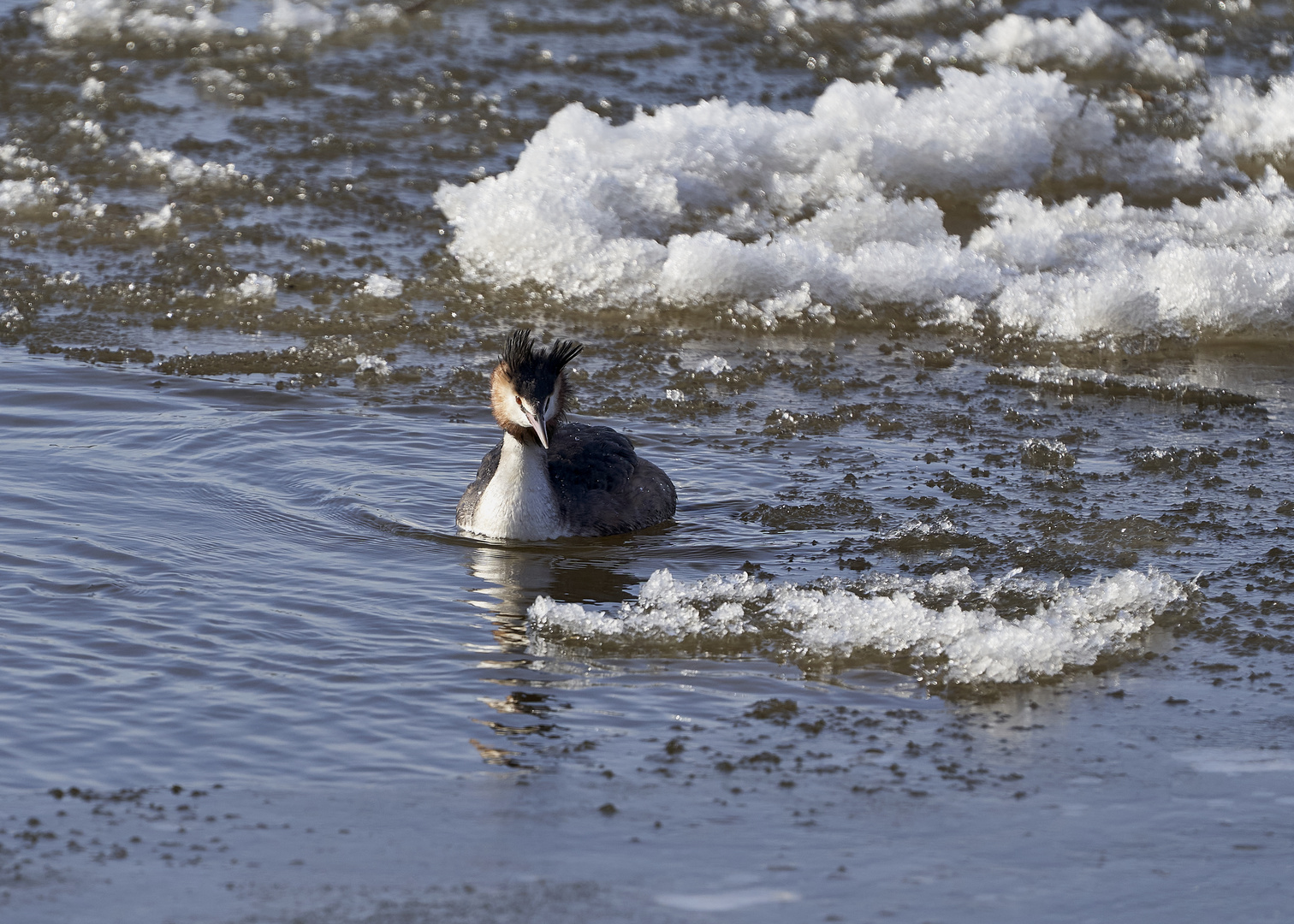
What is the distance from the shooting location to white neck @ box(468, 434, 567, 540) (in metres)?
7.98

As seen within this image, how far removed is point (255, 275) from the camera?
37.0 ft

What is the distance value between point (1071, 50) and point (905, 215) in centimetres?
597

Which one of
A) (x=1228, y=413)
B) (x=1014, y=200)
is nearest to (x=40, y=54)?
(x=1014, y=200)

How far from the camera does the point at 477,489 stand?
8.21m

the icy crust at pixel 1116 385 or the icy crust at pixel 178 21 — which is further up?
the icy crust at pixel 178 21

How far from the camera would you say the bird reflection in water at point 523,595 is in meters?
5.93

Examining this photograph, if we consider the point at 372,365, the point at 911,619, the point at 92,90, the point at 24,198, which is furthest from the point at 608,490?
the point at 92,90

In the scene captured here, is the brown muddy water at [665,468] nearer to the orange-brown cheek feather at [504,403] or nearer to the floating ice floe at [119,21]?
the floating ice floe at [119,21]

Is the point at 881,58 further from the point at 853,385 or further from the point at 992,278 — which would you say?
the point at 853,385

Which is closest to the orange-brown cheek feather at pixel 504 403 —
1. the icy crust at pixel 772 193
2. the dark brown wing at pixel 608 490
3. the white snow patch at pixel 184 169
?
the dark brown wing at pixel 608 490

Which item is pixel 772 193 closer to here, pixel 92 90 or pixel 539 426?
pixel 539 426

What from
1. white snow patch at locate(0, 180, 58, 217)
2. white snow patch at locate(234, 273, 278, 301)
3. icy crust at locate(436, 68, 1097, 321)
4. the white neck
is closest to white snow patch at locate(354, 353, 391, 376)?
white snow patch at locate(234, 273, 278, 301)

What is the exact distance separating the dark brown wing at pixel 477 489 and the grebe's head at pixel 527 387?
0.21m

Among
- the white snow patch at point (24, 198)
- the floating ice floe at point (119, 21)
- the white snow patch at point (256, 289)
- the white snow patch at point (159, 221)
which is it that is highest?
the floating ice floe at point (119, 21)
